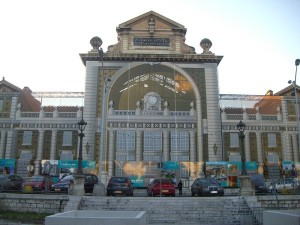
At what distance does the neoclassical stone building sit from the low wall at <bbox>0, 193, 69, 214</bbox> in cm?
1776

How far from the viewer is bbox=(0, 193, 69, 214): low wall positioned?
21406 mm

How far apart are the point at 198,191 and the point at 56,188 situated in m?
10.5

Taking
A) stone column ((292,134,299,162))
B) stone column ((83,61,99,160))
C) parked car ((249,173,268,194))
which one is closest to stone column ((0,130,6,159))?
stone column ((83,61,99,160))

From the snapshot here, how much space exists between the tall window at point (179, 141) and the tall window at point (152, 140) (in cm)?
150

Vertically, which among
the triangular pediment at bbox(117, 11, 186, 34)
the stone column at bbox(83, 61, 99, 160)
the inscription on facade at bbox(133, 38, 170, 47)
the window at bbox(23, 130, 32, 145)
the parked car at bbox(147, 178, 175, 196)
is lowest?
the parked car at bbox(147, 178, 175, 196)

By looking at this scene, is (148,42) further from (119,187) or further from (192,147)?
(119,187)

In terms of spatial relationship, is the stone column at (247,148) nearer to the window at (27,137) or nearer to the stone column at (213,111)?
the stone column at (213,111)

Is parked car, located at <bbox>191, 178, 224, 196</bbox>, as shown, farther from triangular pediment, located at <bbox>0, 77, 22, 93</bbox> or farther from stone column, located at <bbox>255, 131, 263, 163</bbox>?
triangular pediment, located at <bbox>0, 77, 22, 93</bbox>

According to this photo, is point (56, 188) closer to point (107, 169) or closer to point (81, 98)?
point (107, 169)

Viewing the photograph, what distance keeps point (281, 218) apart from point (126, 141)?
28890mm

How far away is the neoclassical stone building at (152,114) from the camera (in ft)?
133

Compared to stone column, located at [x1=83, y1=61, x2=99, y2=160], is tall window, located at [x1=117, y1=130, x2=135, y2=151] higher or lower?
lower

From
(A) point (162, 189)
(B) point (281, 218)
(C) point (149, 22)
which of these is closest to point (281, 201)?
(A) point (162, 189)

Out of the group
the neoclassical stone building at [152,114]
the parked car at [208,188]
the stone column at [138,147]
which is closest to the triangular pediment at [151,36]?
the neoclassical stone building at [152,114]
